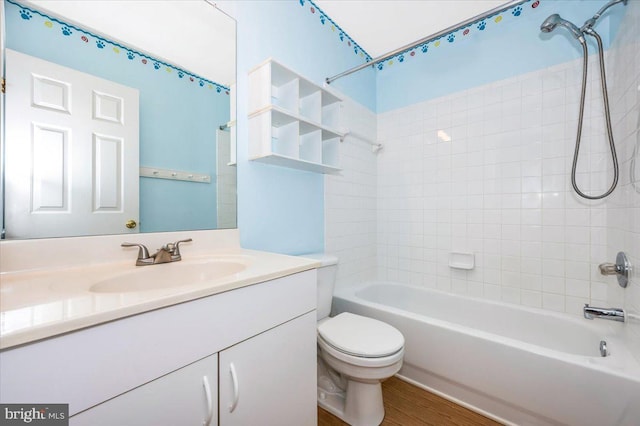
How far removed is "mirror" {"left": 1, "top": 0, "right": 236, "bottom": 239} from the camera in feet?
2.76

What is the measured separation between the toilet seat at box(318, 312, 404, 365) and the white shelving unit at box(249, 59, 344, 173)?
0.91m

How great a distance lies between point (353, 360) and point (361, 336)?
0.47 feet

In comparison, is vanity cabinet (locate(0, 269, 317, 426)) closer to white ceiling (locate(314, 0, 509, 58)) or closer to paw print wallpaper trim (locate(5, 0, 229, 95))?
paw print wallpaper trim (locate(5, 0, 229, 95))

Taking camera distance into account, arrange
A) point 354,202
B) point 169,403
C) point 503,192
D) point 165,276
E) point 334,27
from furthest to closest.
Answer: point 354,202, point 334,27, point 503,192, point 165,276, point 169,403

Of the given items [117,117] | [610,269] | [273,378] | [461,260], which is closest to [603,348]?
[610,269]

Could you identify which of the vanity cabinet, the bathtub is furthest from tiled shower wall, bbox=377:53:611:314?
the vanity cabinet

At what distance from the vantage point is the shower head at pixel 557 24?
1.43m

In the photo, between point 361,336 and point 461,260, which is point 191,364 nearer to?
point 361,336

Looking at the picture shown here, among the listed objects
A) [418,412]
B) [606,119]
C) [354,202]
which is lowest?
[418,412]

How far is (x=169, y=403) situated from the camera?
63 centimetres

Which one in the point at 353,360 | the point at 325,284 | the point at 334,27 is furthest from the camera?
the point at 334,27

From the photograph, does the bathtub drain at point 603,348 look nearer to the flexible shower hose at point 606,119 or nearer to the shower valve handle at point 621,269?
the shower valve handle at point 621,269

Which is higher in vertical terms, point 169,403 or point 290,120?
point 290,120

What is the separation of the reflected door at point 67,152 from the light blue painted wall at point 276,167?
511mm
